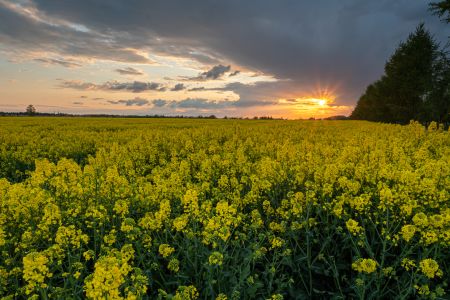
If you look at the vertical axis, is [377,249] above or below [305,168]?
below

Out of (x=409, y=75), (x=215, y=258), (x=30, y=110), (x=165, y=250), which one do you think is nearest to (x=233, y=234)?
(x=165, y=250)

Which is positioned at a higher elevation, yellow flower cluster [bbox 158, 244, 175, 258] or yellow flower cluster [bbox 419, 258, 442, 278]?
yellow flower cluster [bbox 419, 258, 442, 278]

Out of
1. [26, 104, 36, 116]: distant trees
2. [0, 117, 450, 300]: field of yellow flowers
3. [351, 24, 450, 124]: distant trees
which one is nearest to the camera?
[0, 117, 450, 300]: field of yellow flowers

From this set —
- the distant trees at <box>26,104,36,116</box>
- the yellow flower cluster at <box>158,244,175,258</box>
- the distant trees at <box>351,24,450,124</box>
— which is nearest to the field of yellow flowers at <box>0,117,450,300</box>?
the yellow flower cluster at <box>158,244,175,258</box>

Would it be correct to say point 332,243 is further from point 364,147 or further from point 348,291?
point 364,147

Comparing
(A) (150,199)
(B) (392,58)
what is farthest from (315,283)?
(B) (392,58)

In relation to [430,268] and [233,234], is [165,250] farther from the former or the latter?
[430,268]

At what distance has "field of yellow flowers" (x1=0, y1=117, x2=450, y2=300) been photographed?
12.0 feet

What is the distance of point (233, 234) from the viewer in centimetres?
603

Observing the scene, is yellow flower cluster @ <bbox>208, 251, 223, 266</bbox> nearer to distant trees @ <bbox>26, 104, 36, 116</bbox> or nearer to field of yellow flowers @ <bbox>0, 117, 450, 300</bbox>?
field of yellow flowers @ <bbox>0, 117, 450, 300</bbox>

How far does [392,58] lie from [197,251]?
2357 inches

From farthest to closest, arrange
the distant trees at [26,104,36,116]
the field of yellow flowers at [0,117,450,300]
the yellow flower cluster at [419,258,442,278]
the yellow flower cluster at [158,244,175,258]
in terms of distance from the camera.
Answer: the distant trees at [26,104,36,116]
the yellow flower cluster at [158,244,175,258]
the field of yellow flowers at [0,117,450,300]
the yellow flower cluster at [419,258,442,278]

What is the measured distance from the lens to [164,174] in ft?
27.3

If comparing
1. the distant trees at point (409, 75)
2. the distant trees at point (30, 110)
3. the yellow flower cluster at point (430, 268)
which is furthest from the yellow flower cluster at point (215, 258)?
the distant trees at point (30, 110)
